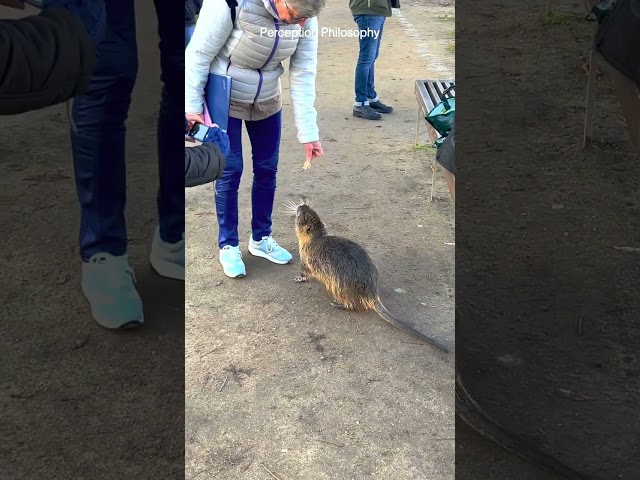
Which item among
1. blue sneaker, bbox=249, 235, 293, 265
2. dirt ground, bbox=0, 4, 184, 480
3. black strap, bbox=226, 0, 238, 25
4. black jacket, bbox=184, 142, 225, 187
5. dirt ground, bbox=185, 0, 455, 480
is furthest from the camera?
blue sneaker, bbox=249, 235, 293, 265

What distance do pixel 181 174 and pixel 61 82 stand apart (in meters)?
0.24

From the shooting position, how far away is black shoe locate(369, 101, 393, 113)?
4.98 meters

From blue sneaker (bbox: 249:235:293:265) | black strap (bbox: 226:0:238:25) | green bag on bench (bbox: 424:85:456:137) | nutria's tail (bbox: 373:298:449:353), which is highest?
black strap (bbox: 226:0:238:25)

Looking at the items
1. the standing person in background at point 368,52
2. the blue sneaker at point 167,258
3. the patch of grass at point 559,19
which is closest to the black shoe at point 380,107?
the standing person in background at point 368,52

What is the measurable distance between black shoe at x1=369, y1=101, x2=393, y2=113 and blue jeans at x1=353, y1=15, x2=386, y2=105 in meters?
0.04

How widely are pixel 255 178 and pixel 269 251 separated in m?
0.36

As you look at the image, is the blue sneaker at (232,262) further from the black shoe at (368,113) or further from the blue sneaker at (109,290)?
the blue sneaker at (109,290)

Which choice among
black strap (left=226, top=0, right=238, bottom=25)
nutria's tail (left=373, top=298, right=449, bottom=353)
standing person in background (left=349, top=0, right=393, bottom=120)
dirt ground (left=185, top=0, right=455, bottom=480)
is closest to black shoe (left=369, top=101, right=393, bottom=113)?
standing person in background (left=349, top=0, right=393, bottom=120)

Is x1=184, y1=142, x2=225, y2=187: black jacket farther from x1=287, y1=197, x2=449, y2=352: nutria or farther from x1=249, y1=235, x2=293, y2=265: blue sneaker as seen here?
x1=249, y1=235, x2=293, y2=265: blue sneaker

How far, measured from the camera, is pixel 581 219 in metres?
1.29

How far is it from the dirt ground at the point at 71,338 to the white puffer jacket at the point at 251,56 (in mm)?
1217

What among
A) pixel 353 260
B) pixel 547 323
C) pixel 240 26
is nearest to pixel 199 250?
pixel 353 260

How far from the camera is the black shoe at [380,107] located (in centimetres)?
498

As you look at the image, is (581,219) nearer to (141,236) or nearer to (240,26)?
(141,236)
